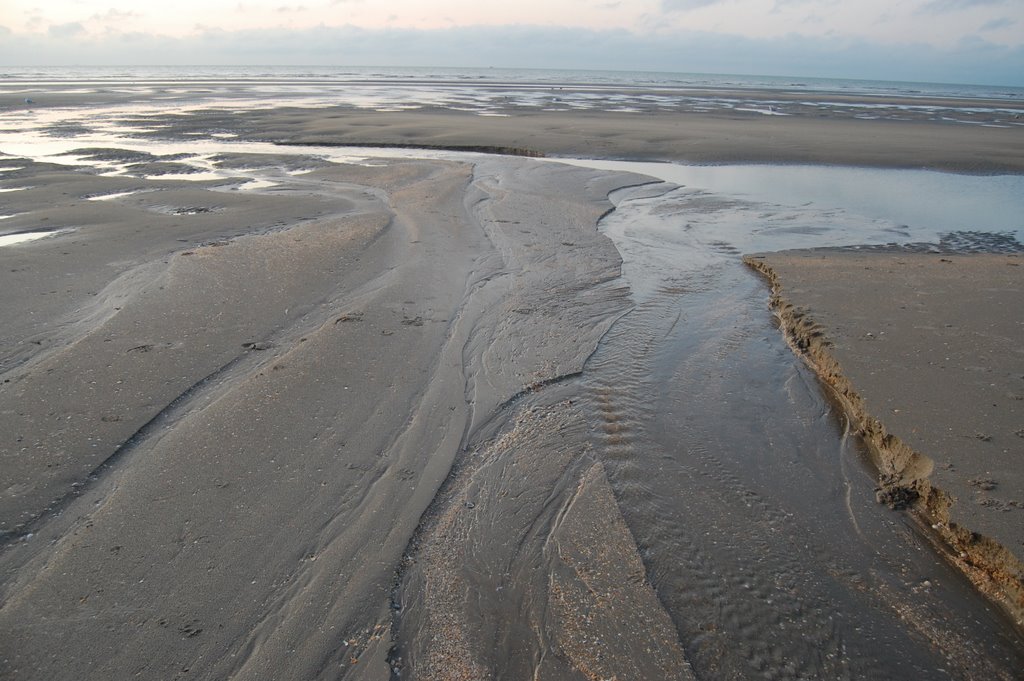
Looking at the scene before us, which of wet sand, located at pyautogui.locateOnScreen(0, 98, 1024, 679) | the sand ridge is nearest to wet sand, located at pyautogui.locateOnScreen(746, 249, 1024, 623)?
wet sand, located at pyautogui.locateOnScreen(0, 98, 1024, 679)

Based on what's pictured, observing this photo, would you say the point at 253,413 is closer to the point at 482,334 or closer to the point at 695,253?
the point at 482,334

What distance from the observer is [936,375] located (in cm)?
560

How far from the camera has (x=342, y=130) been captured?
2372 cm

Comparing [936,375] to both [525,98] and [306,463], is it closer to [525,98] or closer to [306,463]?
[306,463]

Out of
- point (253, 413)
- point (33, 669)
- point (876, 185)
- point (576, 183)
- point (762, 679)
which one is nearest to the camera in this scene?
point (33, 669)

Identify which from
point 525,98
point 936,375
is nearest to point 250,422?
point 936,375

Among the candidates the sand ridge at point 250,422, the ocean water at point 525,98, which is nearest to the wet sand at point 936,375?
the sand ridge at point 250,422

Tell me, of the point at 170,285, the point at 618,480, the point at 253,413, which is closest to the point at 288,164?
the point at 170,285

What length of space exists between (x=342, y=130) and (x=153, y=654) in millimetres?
23489

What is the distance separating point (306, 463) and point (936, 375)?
5.61 meters

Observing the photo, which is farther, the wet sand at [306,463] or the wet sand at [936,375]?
the wet sand at [936,375]

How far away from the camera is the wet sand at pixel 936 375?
394 centimetres

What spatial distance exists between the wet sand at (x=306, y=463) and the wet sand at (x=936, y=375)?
2.15 metres

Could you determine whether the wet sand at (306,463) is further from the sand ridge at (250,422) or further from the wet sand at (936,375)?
the wet sand at (936,375)
